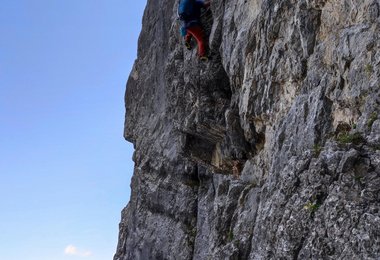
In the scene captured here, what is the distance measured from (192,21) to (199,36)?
89cm

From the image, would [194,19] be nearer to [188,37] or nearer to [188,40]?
[188,37]

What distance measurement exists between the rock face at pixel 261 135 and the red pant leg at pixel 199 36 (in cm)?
53

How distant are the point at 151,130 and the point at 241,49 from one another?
41.4 ft

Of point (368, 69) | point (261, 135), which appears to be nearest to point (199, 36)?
point (261, 135)

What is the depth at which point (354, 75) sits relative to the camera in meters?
10.9

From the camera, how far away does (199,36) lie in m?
21.1

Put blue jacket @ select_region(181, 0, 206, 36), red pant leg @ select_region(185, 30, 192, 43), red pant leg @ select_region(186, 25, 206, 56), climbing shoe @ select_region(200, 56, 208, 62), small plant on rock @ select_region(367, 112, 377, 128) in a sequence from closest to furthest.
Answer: small plant on rock @ select_region(367, 112, 377, 128) → climbing shoe @ select_region(200, 56, 208, 62) → red pant leg @ select_region(186, 25, 206, 56) → blue jacket @ select_region(181, 0, 206, 36) → red pant leg @ select_region(185, 30, 192, 43)

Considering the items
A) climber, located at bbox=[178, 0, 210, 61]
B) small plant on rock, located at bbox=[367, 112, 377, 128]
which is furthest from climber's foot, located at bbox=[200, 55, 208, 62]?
small plant on rock, located at bbox=[367, 112, 377, 128]

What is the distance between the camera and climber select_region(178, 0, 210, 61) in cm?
2103

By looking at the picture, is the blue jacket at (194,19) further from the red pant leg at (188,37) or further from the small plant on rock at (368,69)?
the small plant on rock at (368,69)

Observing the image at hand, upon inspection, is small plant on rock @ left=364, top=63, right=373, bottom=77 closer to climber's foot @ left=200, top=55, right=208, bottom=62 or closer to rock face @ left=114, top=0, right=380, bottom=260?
rock face @ left=114, top=0, right=380, bottom=260

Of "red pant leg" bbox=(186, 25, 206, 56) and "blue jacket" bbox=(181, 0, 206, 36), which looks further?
"blue jacket" bbox=(181, 0, 206, 36)

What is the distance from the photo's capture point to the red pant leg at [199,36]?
20.9 meters

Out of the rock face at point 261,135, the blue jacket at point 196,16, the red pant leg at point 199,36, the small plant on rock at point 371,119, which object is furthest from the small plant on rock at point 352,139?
the blue jacket at point 196,16
